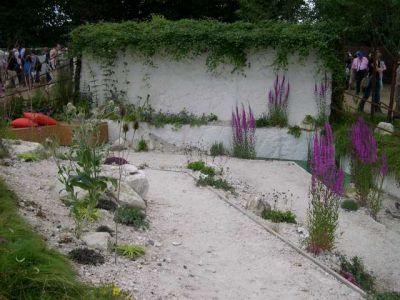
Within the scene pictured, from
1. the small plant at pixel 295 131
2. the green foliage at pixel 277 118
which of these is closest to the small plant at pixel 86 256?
the small plant at pixel 295 131

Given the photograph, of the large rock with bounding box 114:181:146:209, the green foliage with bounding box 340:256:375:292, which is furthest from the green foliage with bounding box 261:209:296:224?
the large rock with bounding box 114:181:146:209

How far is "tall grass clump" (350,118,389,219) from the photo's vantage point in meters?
8.23

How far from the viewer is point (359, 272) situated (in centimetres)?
578

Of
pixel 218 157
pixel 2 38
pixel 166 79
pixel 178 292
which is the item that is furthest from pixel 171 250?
pixel 2 38

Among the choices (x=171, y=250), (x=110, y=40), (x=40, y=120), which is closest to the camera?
(x=171, y=250)

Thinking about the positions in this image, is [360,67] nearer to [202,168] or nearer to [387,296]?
[202,168]

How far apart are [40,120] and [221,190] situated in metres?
4.56

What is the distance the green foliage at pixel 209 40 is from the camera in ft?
39.8

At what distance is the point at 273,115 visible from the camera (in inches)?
487

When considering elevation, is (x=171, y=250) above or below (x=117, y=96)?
below

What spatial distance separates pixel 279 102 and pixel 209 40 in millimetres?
2063

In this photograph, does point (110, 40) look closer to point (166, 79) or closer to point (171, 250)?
point (166, 79)

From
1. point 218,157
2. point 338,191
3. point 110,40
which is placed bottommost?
point 218,157

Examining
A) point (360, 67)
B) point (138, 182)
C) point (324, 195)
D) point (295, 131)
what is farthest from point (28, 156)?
point (360, 67)
